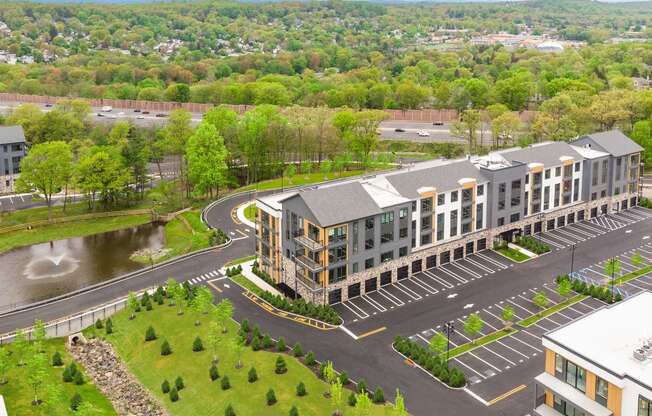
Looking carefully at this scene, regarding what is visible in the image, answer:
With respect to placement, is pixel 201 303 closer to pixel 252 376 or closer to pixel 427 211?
pixel 252 376

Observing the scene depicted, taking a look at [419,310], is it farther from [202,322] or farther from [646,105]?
[646,105]

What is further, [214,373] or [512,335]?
[512,335]

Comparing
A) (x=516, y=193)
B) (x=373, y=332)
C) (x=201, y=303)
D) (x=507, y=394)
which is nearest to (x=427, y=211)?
(x=516, y=193)

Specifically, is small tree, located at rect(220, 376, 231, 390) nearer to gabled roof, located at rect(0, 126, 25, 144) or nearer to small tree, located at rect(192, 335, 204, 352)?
small tree, located at rect(192, 335, 204, 352)

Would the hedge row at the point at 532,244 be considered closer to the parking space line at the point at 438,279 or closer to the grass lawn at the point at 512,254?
the grass lawn at the point at 512,254

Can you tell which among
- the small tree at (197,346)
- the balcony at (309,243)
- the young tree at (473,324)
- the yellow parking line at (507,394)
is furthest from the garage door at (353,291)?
the yellow parking line at (507,394)

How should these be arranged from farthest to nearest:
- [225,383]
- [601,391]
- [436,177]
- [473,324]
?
[436,177] < [473,324] < [225,383] < [601,391]
